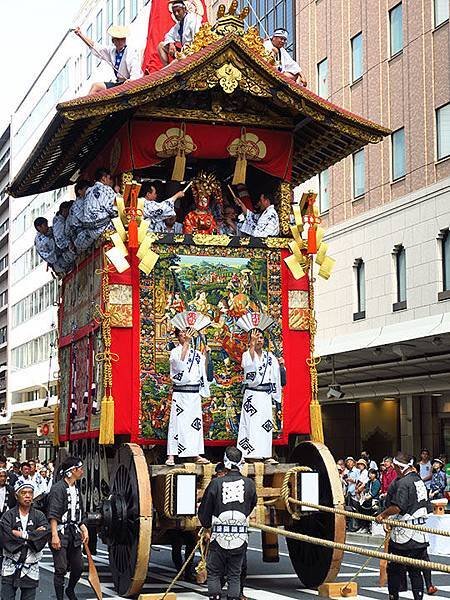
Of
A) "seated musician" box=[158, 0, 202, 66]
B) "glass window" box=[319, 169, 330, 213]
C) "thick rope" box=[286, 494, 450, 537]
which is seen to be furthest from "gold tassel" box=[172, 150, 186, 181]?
"glass window" box=[319, 169, 330, 213]

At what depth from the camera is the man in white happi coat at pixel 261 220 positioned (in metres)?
14.3

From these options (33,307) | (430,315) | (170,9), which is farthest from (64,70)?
(170,9)

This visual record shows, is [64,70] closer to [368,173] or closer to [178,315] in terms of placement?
[368,173]

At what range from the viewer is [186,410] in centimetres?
1293

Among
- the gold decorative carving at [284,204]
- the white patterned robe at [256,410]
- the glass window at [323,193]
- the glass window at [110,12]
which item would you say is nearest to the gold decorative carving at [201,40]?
the gold decorative carving at [284,204]

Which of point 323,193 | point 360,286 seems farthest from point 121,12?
Answer: point 360,286

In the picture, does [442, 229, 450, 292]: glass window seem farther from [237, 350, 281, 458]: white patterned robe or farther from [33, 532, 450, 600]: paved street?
[237, 350, 281, 458]: white patterned robe

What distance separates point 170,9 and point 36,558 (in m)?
9.24

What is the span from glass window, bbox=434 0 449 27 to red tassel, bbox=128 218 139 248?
18148 millimetres

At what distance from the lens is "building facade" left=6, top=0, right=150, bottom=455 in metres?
56.8

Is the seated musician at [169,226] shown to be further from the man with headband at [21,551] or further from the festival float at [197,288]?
the man with headband at [21,551]

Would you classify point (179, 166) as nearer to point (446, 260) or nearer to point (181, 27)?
point (181, 27)

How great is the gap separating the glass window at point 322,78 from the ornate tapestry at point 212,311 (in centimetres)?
2289

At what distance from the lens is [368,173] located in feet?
106
